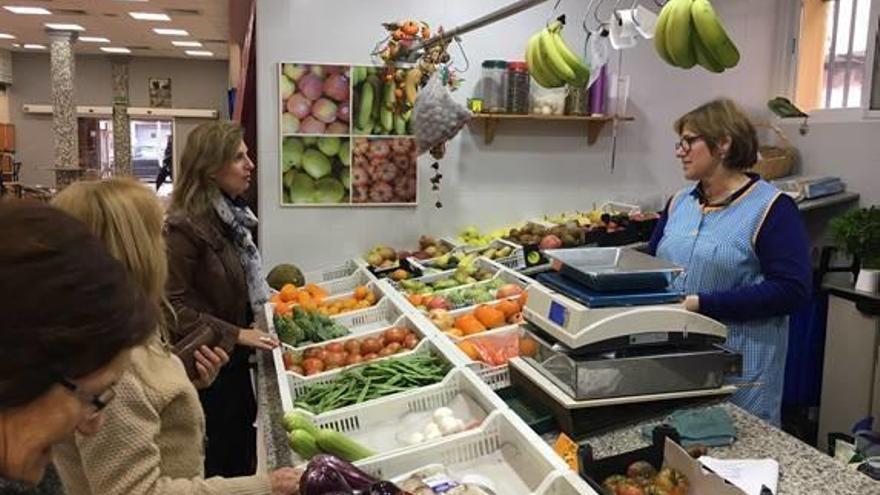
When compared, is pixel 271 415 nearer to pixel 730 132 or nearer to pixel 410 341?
pixel 410 341

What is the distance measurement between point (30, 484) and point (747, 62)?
209 inches

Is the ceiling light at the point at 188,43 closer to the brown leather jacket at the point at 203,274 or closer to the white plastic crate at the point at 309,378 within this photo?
the brown leather jacket at the point at 203,274

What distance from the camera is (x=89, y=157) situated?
1975cm

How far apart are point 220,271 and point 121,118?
17.5 m

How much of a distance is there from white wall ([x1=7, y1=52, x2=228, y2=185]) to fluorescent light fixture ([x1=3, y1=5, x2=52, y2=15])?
7.08 m

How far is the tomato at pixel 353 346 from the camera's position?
A: 9.31 feet

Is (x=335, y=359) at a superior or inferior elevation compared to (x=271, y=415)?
superior

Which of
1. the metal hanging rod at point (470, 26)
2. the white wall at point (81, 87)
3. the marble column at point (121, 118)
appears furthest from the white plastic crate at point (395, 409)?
the white wall at point (81, 87)

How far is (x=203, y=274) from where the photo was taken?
9.05 feet

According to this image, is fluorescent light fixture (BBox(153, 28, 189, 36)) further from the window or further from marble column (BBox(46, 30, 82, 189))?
the window

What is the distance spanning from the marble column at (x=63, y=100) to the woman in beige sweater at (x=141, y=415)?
43.0 feet

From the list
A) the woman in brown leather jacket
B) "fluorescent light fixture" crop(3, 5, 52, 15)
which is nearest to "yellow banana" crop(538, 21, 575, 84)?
the woman in brown leather jacket

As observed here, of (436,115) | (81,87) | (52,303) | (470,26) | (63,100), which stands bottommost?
(52,303)

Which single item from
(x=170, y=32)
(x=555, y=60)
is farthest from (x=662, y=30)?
(x=170, y=32)
